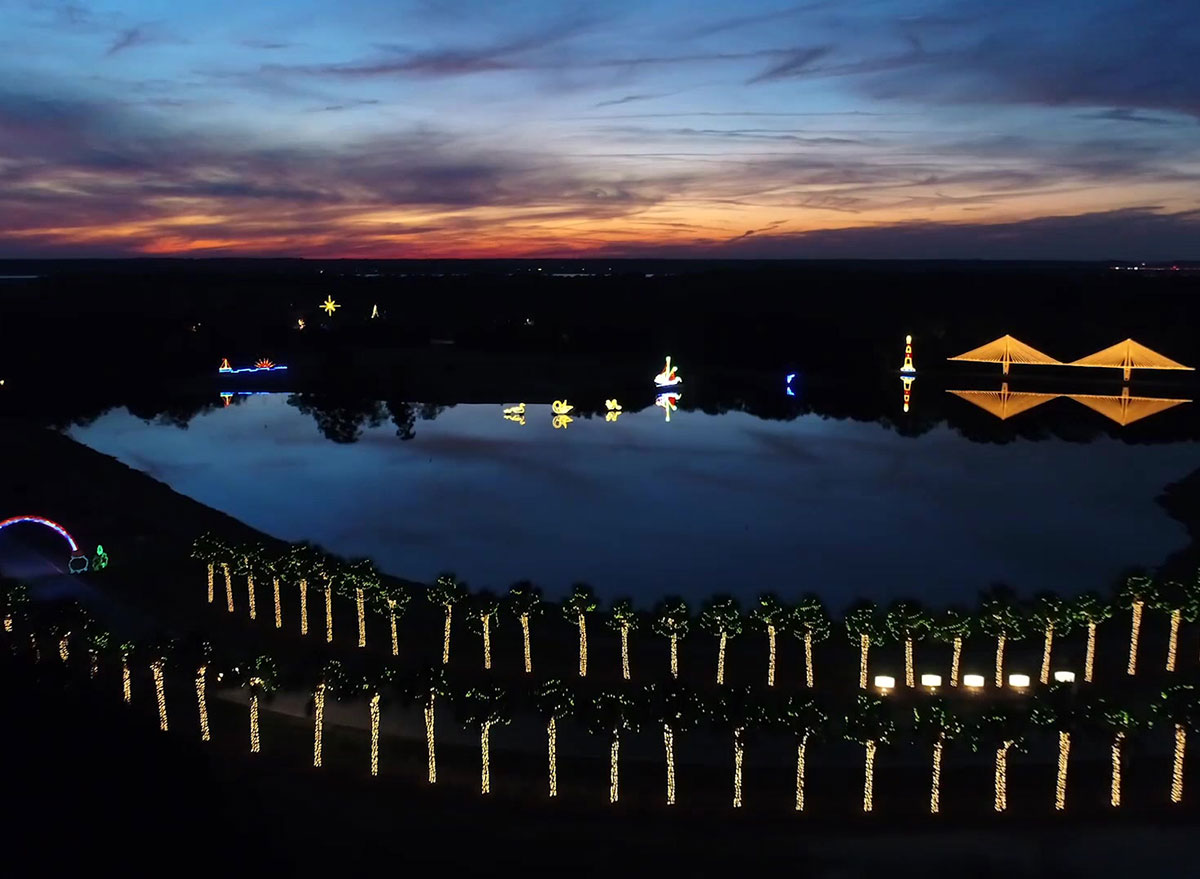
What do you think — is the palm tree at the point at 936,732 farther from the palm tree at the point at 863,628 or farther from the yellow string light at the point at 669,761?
the yellow string light at the point at 669,761

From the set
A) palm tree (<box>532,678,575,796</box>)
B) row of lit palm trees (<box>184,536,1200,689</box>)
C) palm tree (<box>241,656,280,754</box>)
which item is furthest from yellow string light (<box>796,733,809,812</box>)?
palm tree (<box>241,656,280,754</box>)

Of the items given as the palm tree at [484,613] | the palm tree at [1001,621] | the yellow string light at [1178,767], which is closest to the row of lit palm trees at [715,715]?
the yellow string light at [1178,767]

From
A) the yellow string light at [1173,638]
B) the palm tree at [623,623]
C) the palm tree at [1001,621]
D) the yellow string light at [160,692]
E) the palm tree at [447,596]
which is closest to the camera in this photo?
the yellow string light at [160,692]

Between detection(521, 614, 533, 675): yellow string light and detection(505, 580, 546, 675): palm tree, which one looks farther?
detection(521, 614, 533, 675): yellow string light

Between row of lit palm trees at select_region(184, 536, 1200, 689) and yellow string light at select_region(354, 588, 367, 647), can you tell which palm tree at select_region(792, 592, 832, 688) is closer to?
row of lit palm trees at select_region(184, 536, 1200, 689)

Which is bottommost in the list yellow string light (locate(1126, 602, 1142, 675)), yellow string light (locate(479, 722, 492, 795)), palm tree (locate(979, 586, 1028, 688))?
yellow string light (locate(479, 722, 492, 795))

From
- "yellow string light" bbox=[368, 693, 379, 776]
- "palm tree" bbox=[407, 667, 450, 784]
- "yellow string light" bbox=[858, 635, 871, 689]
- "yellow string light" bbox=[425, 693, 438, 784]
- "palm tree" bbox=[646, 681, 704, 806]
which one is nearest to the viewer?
"palm tree" bbox=[646, 681, 704, 806]

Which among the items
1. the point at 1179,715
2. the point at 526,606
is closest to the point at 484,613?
the point at 526,606
